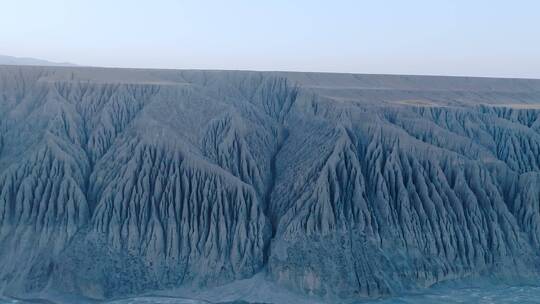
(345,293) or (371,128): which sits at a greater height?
(371,128)

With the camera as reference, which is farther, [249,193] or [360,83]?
[360,83]

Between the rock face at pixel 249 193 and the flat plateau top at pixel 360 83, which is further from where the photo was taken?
the flat plateau top at pixel 360 83

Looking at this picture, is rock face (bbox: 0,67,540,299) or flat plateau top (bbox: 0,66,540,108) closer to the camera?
rock face (bbox: 0,67,540,299)

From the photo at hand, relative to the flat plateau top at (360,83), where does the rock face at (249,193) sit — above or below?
below

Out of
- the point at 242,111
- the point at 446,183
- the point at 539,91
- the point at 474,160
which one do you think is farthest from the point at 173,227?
the point at 539,91

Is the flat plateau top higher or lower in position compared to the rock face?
higher

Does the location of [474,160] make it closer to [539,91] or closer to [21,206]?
Answer: [539,91]

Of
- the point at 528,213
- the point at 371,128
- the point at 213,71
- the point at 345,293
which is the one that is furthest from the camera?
the point at 213,71

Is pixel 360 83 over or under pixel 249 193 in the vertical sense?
over
